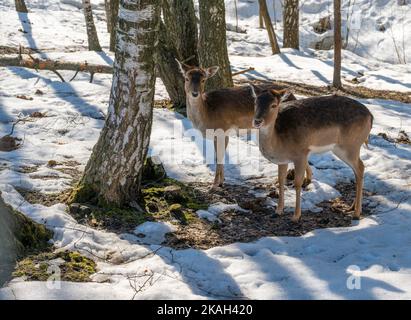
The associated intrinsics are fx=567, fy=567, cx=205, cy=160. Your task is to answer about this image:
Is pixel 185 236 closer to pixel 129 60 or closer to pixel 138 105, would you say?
pixel 138 105

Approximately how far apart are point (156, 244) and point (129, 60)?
6.66 ft

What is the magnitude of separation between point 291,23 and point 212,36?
10334 mm

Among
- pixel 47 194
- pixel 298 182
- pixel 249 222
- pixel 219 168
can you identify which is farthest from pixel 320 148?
pixel 47 194

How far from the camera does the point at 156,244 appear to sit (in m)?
5.87

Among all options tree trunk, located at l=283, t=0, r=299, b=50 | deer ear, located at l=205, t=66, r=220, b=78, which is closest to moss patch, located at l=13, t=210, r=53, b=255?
deer ear, located at l=205, t=66, r=220, b=78

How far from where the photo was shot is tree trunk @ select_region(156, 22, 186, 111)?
1055 centimetres

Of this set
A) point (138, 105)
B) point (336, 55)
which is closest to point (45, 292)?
point (138, 105)

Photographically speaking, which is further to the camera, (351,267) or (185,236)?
(185,236)

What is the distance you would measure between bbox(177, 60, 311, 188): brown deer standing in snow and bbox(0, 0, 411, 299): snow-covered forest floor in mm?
657

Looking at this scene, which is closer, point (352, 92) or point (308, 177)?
point (308, 177)

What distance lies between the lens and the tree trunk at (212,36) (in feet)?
35.2

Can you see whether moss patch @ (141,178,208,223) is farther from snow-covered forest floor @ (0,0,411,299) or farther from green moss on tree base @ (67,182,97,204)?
green moss on tree base @ (67,182,97,204)

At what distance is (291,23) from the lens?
2031 centimetres

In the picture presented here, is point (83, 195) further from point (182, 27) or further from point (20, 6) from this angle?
point (20, 6)
